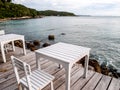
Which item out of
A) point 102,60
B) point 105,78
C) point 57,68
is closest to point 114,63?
point 102,60

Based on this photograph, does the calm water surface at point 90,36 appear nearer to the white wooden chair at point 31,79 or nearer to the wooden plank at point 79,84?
the wooden plank at point 79,84

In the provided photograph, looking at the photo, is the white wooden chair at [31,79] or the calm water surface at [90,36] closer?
the white wooden chair at [31,79]

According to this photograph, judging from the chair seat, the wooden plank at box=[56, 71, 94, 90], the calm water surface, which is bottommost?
the calm water surface

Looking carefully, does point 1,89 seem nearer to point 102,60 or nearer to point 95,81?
point 95,81

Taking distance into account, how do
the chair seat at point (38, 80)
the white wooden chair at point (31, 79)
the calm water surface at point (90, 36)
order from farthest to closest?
the calm water surface at point (90, 36)
the chair seat at point (38, 80)
the white wooden chair at point (31, 79)

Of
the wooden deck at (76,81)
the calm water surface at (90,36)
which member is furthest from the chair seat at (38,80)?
the calm water surface at (90,36)

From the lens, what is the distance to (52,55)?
7.45 feet

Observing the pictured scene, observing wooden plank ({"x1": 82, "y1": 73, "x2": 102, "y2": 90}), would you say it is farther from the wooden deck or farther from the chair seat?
the chair seat

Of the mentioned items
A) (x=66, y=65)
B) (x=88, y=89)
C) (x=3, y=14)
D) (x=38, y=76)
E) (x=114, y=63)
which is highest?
(x=3, y=14)

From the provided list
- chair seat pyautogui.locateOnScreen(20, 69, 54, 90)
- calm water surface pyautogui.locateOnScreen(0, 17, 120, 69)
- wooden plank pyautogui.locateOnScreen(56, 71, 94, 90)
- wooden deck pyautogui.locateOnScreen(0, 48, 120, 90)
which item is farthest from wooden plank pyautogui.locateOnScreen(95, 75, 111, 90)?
calm water surface pyautogui.locateOnScreen(0, 17, 120, 69)

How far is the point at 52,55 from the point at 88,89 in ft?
3.95

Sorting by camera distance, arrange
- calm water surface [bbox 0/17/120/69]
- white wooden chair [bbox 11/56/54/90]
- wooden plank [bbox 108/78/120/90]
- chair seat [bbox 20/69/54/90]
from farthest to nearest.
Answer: calm water surface [bbox 0/17/120/69]
wooden plank [bbox 108/78/120/90]
chair seat [bbox 20/69/54/90]
white wooden chair [bbox 11/56/54/90]

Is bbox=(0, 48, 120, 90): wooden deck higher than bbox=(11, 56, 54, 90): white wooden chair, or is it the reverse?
bbox=(11, 56, 54, 90): white wooden chair

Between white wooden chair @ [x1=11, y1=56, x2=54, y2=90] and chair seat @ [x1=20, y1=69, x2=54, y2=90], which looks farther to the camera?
chair seat @ [x1=20, y1=69, x2=54, y2=90]
